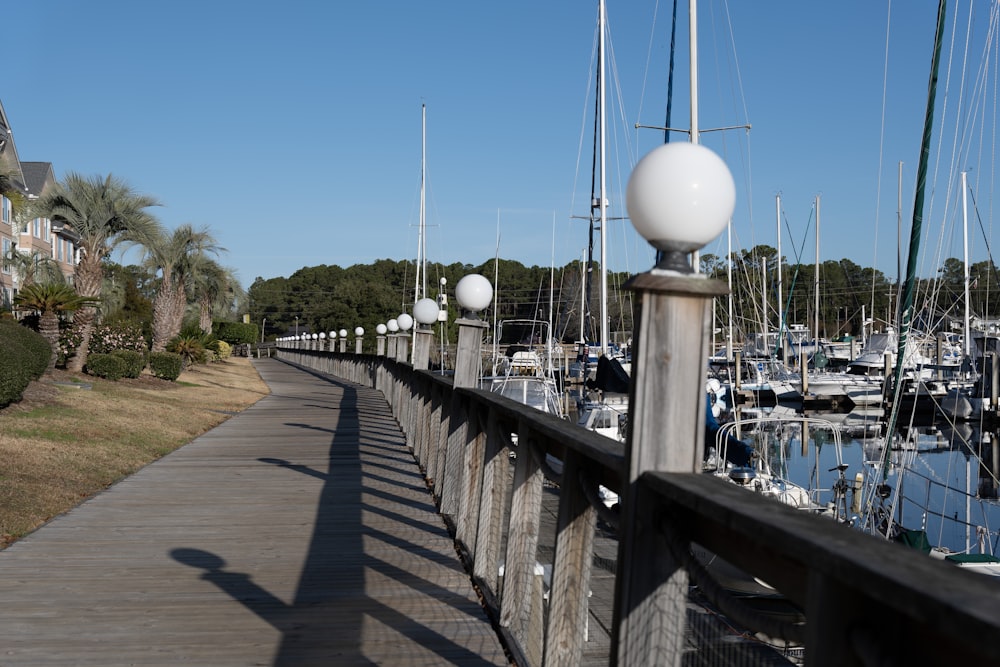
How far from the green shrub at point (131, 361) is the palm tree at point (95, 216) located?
0.91 m

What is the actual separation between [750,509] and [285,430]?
14.3 metres

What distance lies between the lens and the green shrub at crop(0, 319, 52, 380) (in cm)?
1504

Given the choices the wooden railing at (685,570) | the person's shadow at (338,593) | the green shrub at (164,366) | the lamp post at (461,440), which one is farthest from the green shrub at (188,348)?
the wooden railing at (685,570)

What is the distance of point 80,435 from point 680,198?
40.4ft

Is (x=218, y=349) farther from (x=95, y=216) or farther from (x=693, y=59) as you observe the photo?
(x=693, y=59)

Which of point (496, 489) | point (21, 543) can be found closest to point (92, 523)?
point (21, 543)

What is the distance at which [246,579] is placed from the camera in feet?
19.0

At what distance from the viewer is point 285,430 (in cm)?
1585

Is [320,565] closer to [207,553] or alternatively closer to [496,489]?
[207,553]

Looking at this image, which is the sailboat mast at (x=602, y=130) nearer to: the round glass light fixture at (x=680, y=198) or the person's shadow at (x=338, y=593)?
the person's shadow at (x=338, y=593)

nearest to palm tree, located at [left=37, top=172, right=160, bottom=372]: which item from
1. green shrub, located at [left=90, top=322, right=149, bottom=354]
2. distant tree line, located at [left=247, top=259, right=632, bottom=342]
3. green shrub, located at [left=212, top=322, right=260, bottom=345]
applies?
green shrub, located at [left=90, top=322, right=149, bottom=354]

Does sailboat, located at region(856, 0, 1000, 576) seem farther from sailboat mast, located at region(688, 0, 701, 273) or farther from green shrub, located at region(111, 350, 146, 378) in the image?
green shrub, located at region(111, 350, 146, 378)

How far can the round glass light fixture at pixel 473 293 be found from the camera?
878 centimetres

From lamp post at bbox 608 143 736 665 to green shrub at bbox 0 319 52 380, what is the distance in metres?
13.9
